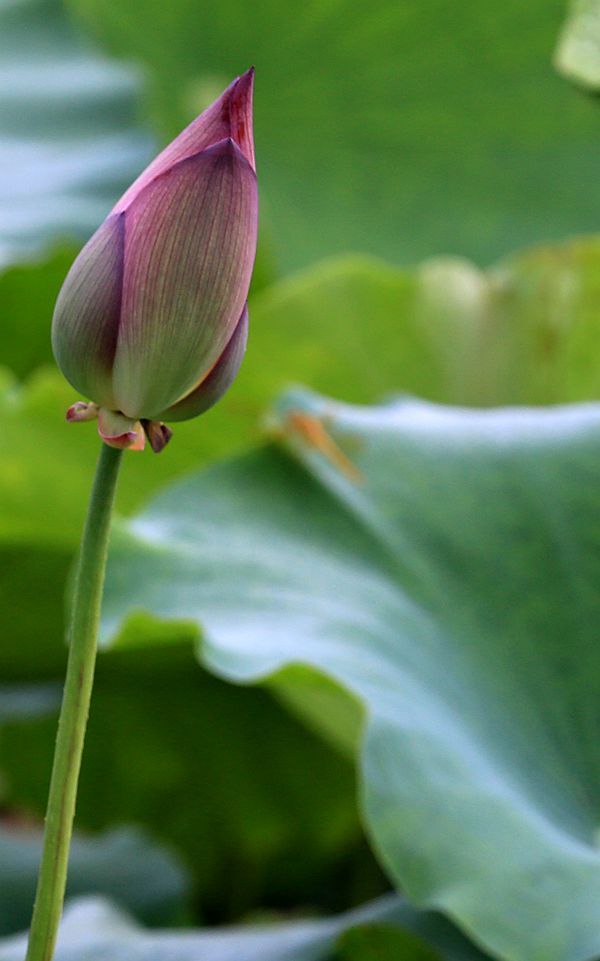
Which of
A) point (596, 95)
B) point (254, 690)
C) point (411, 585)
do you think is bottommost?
point (254, 690)

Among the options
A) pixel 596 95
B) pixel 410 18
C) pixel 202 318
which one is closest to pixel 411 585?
pixel 596 95

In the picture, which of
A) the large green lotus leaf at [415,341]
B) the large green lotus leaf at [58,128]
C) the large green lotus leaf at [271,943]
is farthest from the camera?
the large green lotus leaf at [58,128]

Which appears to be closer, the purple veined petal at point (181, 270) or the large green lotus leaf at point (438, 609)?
the purple veined petal at point (181, 270)

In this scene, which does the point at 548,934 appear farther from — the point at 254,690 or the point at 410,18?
the point at 410,18

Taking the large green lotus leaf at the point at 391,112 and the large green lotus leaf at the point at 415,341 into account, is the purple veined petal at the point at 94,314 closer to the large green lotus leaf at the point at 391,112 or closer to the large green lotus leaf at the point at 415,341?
the large green lotus leaf at the point at 415,341

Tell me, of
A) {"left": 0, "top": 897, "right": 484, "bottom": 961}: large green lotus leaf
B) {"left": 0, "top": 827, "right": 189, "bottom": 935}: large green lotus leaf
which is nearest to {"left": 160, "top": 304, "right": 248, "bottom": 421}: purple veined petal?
{"left": 0, "top": 897, "right": 484, "bottom": 961}: large green lotus leaf

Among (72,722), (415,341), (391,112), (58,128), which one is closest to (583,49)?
(72,722)

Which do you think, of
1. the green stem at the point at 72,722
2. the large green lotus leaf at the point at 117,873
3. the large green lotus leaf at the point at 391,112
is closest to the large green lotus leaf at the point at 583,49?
the green stem at the point at 72,722
